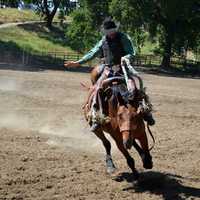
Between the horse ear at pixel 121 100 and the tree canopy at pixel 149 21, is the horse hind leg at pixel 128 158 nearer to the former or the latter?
the horse ear at pixel 121 100

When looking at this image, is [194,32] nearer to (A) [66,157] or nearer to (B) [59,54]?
(B) [59,54]

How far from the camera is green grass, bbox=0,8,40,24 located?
238 ft

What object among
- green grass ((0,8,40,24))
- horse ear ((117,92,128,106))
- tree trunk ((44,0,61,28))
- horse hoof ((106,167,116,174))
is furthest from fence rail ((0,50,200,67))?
horse ear ((117,92,128,106))

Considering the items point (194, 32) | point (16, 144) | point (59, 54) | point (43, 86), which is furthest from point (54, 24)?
point (16, 144)

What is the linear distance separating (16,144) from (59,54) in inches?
1601

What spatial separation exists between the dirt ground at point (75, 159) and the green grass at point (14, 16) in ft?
186

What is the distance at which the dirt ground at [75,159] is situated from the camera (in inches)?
296

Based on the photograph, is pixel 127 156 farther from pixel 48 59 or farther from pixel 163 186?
pixel 48 59

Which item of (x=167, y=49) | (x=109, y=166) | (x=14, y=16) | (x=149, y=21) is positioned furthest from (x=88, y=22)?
(x=109, y=166)

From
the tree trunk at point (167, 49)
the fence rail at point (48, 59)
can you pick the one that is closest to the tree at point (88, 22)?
the fence rail at point (48, 59)

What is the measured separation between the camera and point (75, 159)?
955cm

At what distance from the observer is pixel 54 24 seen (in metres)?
75.2

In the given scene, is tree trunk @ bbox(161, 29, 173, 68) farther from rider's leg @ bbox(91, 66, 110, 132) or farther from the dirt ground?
rider's leg @ bbox(91, 66, 110, 132)

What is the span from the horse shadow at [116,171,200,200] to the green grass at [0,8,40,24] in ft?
206
